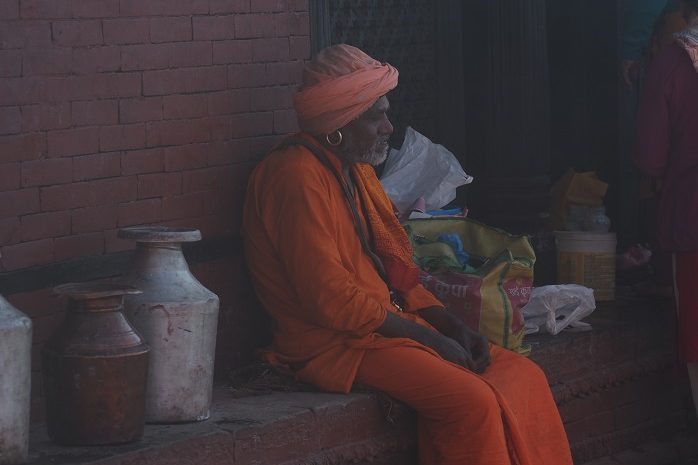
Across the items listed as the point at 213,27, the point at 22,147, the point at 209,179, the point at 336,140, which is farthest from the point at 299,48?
the point at 22,147

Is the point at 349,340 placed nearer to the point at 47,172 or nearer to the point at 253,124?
the point at 253,124

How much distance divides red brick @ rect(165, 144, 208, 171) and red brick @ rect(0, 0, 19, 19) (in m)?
0.82

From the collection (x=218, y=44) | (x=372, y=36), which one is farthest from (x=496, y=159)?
(x=218, y=44)

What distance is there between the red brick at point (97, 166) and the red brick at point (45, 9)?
1.51ft

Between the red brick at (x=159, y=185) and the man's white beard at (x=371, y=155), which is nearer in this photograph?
the red brick at (x=159, y=185)

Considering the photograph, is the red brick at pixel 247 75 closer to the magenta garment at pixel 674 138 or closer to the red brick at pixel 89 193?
the red brick at pixel 89 193

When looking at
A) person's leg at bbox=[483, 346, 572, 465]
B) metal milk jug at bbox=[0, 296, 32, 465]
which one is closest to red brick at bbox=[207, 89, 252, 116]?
person's leg at bbox=[483, 346, 572, 465]

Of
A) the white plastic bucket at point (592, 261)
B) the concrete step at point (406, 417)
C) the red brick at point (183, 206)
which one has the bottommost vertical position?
the concrete step at point (406, 417)

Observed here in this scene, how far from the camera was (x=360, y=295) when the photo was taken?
4828mm

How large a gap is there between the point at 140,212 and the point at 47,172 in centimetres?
45

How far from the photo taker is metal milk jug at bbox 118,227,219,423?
14.5 feet

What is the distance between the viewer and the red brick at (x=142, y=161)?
189 inches

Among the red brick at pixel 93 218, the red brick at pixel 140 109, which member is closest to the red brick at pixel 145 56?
the red brick at pixel 140 109

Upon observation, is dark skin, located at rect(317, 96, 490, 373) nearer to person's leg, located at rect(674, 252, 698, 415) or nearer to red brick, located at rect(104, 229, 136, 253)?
red brick, located at rect(104, 229, 136, 253)
